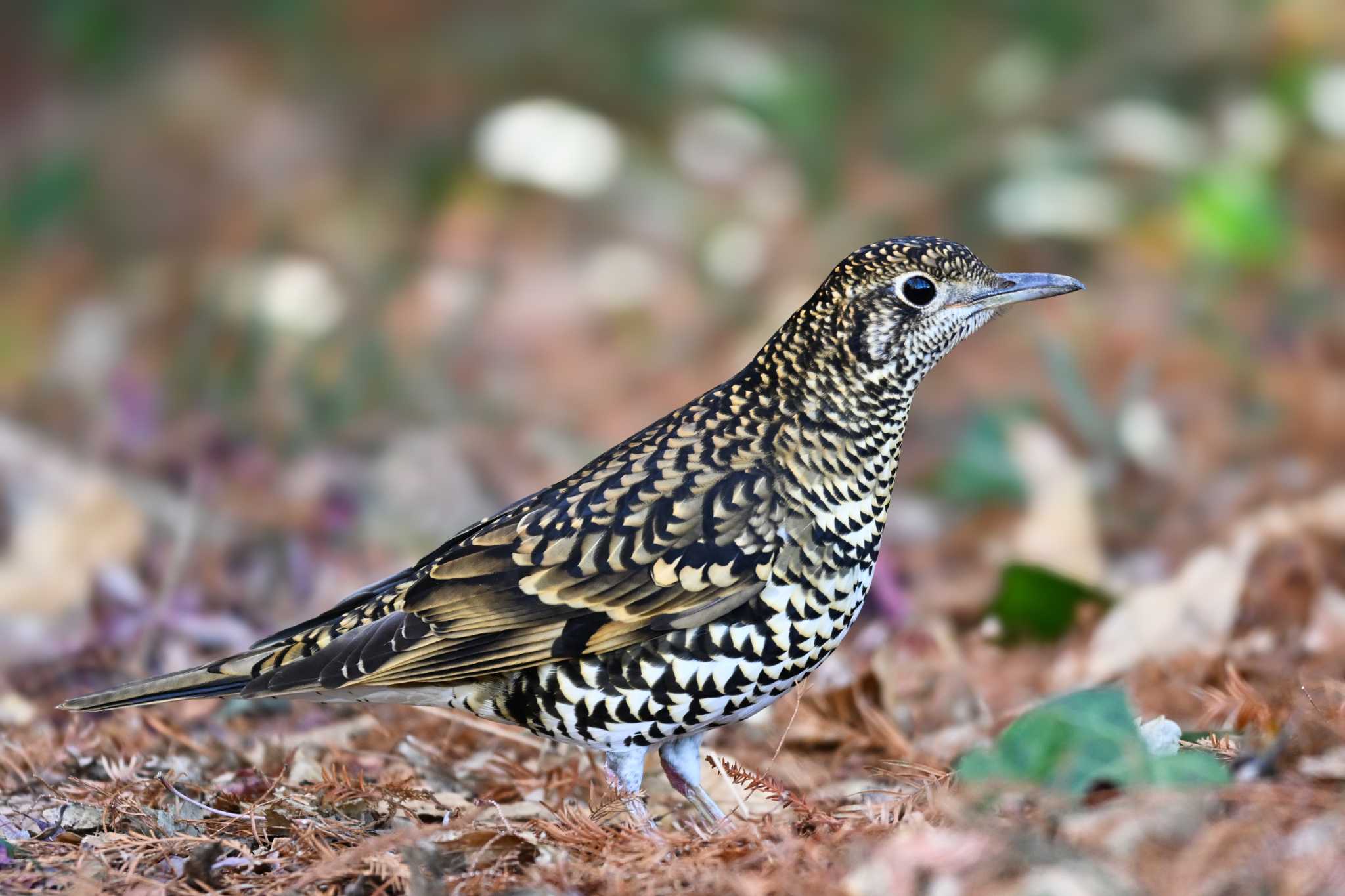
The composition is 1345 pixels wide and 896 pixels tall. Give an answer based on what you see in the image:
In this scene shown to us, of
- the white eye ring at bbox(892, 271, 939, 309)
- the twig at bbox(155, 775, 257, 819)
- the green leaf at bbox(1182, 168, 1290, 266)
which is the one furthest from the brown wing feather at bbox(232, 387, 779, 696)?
the green leaf at bbox(1182, 168, 1290, 266)

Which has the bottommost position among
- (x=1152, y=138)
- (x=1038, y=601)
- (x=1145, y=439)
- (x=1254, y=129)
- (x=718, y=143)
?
(x=1038, y=601)

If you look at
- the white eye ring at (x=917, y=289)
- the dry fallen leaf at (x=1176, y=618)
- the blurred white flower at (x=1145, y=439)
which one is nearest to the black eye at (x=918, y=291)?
the white eye ring at (x=917, y=289)

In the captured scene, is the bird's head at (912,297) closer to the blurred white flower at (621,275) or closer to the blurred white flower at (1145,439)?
the blurred white flower at (1145,439)

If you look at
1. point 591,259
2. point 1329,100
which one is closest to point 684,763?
point 591,259

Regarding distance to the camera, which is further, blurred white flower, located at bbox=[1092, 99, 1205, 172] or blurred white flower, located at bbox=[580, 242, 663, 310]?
blurred white flower, located at bbox=[580, 242, 663, 310]

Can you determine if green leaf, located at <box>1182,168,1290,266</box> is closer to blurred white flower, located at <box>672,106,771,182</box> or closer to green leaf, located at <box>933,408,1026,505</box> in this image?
green leaf, located at <box>933,408,1026,505</box>

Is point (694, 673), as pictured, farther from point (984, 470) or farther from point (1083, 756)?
point (984, 470)
